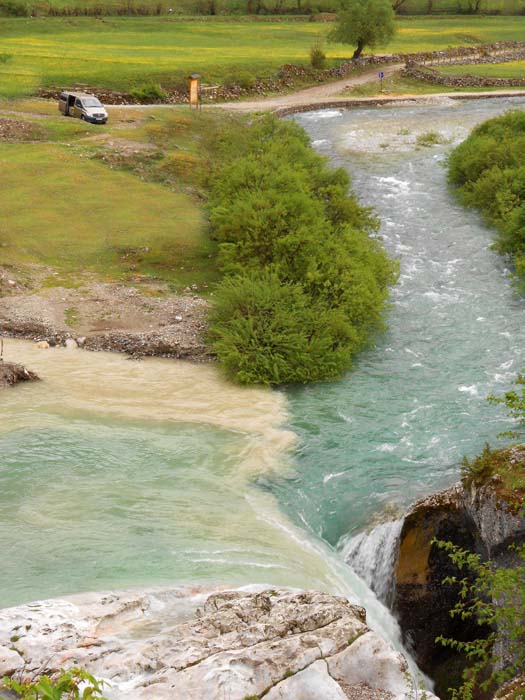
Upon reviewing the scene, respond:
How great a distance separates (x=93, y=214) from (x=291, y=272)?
1213cm

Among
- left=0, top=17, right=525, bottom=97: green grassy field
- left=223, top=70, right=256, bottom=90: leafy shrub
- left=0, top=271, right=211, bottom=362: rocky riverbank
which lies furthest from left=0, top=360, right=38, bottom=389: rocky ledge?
left=223, top=70, right=256, bottom=90: leafy shrub

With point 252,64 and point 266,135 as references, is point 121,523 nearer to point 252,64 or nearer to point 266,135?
point 266,135

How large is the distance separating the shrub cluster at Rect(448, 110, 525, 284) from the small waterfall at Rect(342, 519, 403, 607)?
846 inches

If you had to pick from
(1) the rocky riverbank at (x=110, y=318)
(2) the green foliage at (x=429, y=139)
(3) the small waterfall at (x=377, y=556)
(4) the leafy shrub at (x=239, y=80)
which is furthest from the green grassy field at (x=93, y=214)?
(4) the leafy shrub at (x=239, y=80)

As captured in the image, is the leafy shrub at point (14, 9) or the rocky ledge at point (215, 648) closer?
the rocky ledge at point (215, 648)

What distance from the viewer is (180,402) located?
2586 cm

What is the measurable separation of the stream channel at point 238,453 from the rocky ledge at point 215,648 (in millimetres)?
1765

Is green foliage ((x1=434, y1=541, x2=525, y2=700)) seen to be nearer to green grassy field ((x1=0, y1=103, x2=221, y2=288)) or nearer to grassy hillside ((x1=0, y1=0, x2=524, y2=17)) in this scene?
green grassy field ((x1=0, y1=103, x2=221, y2=288))

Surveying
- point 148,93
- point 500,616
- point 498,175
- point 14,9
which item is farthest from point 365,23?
point 500,616

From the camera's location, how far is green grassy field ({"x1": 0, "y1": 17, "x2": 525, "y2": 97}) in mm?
65812

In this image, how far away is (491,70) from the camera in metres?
82.9

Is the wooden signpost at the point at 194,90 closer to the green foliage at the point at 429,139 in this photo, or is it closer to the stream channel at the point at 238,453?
the green foliage at the point at 429,139

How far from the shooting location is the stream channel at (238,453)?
17438mm

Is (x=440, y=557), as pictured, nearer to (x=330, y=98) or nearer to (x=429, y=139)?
(x=429, y=139)
